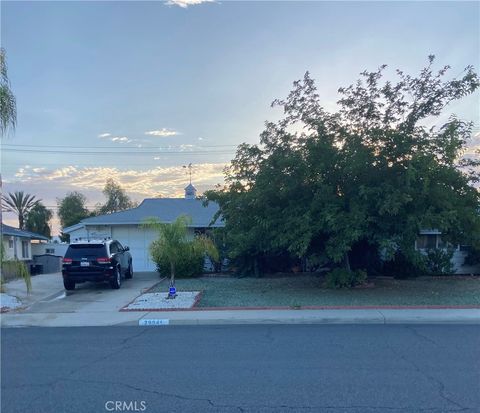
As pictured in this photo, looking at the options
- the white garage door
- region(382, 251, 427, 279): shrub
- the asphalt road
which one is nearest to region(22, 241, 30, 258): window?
the white garage door

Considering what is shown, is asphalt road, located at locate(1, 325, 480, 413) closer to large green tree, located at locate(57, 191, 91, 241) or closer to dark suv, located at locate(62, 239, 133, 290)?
dark suv, located at locate(62, 239, 133, 290)

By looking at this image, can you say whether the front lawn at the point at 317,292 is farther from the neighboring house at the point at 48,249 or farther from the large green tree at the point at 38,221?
the large green tree at the point at 38,221

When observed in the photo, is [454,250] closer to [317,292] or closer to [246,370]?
[317,292]

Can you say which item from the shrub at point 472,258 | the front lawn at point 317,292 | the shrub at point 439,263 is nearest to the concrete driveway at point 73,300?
the front lawn at point 317,292

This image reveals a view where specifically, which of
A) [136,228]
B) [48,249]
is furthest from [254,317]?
[48,249]

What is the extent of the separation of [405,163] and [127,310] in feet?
29.0

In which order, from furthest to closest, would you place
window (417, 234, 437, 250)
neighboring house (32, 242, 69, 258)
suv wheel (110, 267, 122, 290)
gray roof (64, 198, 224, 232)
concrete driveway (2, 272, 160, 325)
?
1. neighboring house (32, 242, 69, 258)
2. gray roof (64, 198, 224, 232)
3. window (417, 234, 437, 250)
4. suv wheel (110, 267, 122, 290)
5. concrete driveway (2, 272, 160, 325)

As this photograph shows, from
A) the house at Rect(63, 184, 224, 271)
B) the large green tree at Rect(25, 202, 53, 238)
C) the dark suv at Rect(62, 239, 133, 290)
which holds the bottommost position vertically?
the dark suv at Rect(62, 239, 133, 290)

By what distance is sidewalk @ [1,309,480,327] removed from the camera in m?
12.0

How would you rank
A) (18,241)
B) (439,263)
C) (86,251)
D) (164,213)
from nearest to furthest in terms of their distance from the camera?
1. (86,251)
2. (439,263)
3. (164,213)
4. (18,241)

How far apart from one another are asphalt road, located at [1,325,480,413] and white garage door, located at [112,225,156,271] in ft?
46.4

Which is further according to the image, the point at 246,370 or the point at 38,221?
the point at 38,221

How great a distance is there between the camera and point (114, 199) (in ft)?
231

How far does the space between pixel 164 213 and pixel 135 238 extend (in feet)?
6.73
